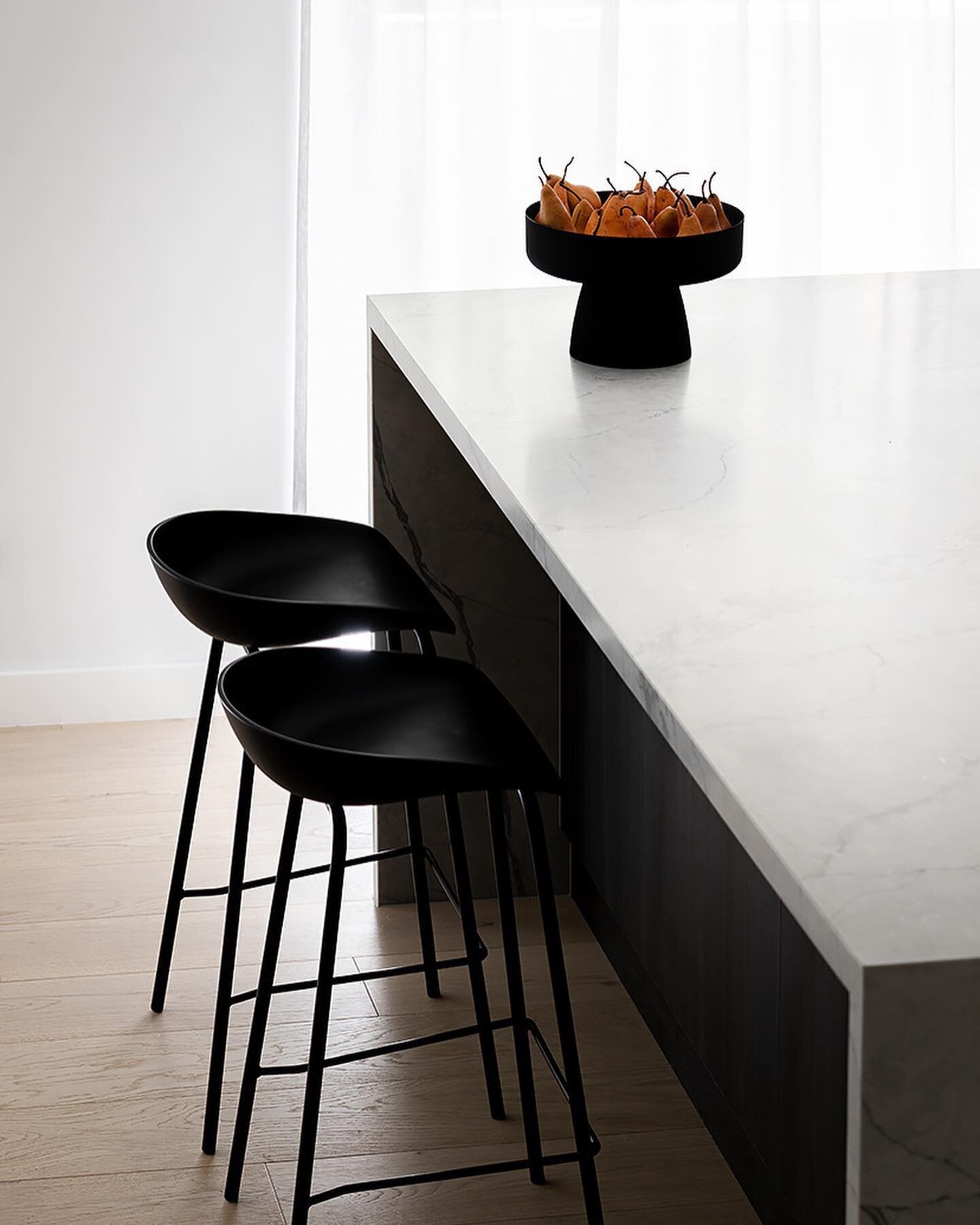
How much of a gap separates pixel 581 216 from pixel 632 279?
0.14 m

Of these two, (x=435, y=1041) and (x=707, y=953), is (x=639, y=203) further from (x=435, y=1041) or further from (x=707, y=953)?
(x=435, y=1041)

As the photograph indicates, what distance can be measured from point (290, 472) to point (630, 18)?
1292 mm

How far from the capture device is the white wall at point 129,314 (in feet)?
12.1

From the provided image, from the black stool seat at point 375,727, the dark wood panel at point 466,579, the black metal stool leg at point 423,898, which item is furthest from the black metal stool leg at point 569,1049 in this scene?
the dark wood panel at point 466,579

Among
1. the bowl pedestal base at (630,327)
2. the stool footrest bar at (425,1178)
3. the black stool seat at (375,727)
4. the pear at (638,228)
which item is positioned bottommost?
the stool footrest bar at (425,1178)

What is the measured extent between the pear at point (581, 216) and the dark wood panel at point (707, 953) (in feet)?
2.27

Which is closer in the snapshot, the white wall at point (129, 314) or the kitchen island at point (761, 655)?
the kitchen island at point (761, 655)

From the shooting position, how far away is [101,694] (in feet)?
13.1

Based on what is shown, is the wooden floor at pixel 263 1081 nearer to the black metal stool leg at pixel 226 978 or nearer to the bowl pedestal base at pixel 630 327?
the black metal stool leg at pixel 226 978

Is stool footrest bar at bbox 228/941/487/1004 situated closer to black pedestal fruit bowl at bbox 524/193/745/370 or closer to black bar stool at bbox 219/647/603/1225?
black bar stool at bbox 219/647/603/1225

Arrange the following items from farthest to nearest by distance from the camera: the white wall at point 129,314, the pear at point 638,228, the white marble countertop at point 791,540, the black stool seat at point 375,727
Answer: the white wall at point 129,314 < the pear at point 638,228 < the black stool seat at point 375,727 < the white marble countertop at point 791,540

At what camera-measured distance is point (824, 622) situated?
1.44 metres

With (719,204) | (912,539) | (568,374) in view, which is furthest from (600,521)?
(719,204)

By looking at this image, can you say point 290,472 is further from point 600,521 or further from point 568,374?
point 600,521
